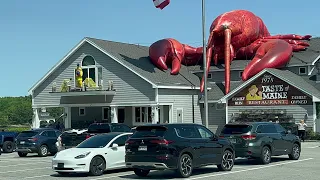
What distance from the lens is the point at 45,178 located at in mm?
17344

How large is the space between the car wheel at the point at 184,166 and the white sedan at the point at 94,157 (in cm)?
287

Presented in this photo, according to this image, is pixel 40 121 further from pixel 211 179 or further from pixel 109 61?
pixel 211 179

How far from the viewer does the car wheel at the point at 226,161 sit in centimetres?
1808

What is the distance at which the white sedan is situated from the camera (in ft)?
57.3

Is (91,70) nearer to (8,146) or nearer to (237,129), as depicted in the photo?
(8,146)

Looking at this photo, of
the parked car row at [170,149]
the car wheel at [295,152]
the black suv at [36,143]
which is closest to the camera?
the parked car row at [170,149]

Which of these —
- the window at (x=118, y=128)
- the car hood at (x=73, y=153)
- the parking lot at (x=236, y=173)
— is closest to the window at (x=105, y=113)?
the window at (x=118, y=128)

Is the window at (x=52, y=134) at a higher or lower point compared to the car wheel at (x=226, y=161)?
higher

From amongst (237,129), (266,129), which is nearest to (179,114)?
(266,129)

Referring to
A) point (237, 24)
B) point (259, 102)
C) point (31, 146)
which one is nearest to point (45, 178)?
point (31, 146)

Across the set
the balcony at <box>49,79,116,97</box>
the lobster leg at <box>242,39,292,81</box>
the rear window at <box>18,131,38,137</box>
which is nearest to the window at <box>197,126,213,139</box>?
the rear window at <box>18,131,38,137</box>

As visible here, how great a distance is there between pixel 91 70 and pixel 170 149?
29.6m

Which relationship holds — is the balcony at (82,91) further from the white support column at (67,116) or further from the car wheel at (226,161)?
the car wheel at (226,161)

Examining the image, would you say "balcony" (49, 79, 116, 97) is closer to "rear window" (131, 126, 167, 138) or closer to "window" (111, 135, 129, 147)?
"window" (111, 135, 129, 147)
